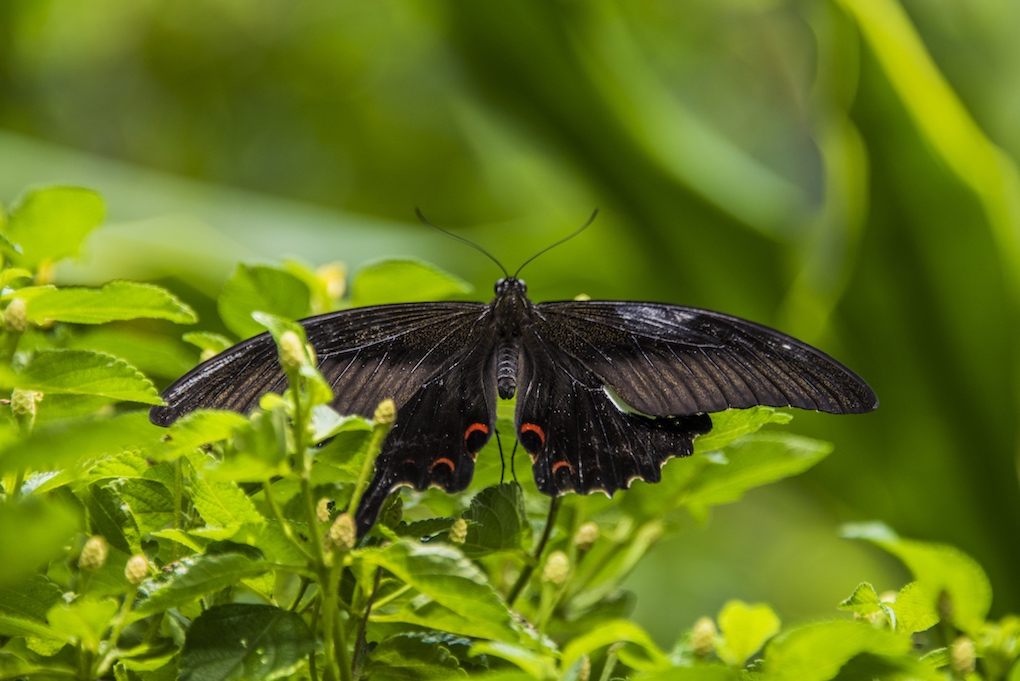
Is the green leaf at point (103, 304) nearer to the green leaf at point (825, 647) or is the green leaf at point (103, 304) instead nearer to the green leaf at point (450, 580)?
the green leaf at point (450, 580)

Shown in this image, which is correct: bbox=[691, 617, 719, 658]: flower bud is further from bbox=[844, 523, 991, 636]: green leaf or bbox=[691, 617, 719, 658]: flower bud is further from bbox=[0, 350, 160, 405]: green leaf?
bbox=[0, 350, 160, 405]: green leaf

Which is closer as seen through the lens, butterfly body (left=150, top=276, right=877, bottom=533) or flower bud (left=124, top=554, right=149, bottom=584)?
flower bud (left=124, top=554, right=149, bottom=584)

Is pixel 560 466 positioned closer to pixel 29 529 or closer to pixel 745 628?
pixel 745 628

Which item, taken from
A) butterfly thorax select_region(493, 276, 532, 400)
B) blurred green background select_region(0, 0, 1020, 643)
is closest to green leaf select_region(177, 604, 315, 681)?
butterfly thorax select_region(493, 276, 532, 400)

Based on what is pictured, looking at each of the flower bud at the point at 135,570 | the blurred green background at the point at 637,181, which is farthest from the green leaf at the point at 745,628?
the blurred green background at the point at 637,181

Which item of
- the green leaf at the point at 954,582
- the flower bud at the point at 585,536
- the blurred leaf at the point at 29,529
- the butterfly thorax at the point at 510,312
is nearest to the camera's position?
the blurred leaf at the point at 29,529

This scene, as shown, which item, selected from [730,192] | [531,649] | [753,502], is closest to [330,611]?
[531,649]

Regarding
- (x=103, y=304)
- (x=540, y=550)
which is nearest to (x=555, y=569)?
(x=540, y=550)
